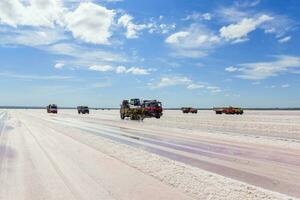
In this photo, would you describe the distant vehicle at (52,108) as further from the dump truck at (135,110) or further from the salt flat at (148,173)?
the salt flat at (148,173)

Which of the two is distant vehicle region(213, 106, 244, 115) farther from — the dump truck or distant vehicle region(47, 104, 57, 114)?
distant vehicle region(47, 104, 57, 114)

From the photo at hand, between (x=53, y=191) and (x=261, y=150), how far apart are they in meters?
10.2

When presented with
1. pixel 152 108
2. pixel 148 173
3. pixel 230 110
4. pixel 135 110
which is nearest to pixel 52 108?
pixel 230 110

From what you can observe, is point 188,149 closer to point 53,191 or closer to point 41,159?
point 41,159

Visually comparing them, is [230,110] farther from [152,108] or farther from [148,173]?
[148,173]

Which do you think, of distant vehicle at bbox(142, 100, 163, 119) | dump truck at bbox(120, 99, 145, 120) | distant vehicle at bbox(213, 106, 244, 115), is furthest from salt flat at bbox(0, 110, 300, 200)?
distant vehicle at bbox(213, 106, 244, 115)

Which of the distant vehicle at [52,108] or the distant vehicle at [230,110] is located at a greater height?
the distant vehicle at [52,108]

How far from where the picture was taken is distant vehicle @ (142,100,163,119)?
57.0 m

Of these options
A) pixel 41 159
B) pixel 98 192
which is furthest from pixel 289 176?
pixel 41 159

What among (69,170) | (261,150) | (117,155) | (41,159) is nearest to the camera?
(69,170)

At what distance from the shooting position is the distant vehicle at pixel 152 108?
187 feet

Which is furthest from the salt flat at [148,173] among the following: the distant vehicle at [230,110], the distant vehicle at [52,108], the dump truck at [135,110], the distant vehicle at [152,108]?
the distant vehicle at [52,108]

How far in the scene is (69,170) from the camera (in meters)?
11.5

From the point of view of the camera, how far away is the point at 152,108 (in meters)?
57.2
